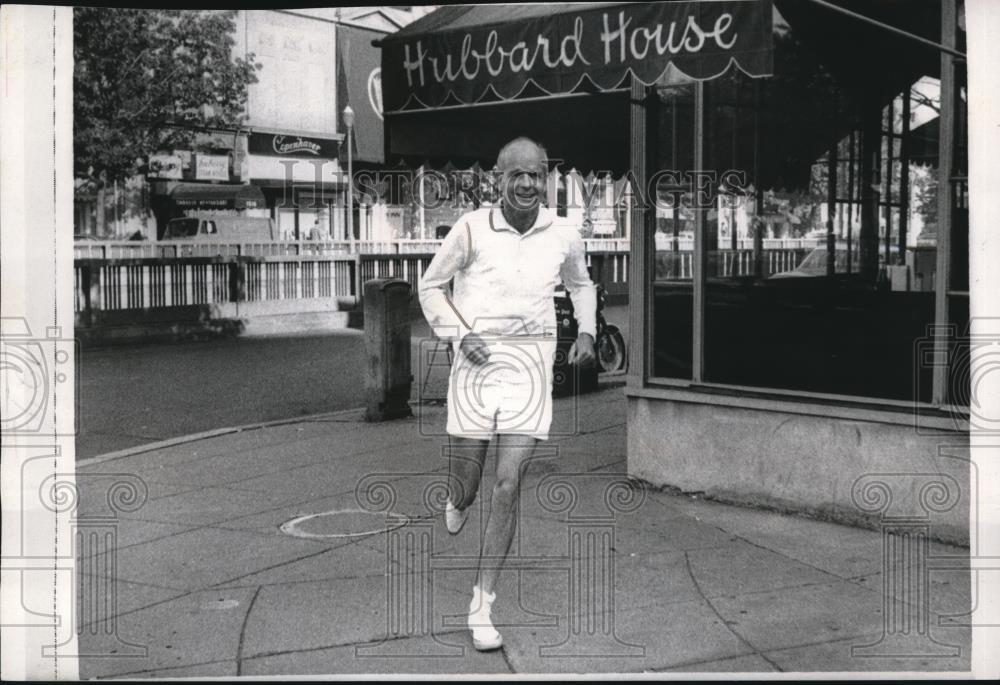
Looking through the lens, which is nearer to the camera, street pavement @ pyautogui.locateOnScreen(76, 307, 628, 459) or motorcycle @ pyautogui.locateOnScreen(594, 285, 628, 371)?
street pavement @ pyautogui.locateOnScreen(76, 307, 628, 459)

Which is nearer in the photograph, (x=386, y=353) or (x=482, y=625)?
(x=482, y=625)

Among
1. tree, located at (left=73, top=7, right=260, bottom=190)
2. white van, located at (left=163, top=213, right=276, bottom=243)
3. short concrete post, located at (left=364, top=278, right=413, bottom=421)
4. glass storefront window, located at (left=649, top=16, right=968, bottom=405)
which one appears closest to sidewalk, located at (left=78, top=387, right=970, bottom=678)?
glass storefront window, located at (left=649, top=16, right=968, bottom=405)

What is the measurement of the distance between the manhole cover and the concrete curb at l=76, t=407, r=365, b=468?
292cm

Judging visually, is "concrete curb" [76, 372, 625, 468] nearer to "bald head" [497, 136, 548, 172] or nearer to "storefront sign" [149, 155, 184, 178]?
"bald head" [497, 136, 548, 172]

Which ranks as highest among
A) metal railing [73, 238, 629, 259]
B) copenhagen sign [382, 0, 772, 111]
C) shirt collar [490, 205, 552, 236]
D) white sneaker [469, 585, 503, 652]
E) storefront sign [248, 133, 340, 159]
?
storefront sign [248, 133, 340, 159]

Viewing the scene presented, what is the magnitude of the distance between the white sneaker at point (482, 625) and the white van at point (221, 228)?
78.1 ft

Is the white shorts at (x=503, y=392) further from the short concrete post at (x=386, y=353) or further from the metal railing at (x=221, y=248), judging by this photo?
the metal railing at (x=221, y=248)

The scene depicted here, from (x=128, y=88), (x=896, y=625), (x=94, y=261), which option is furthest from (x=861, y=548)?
(x=128, y=88)

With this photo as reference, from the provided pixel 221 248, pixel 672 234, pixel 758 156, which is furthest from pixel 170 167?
pixel 672 234

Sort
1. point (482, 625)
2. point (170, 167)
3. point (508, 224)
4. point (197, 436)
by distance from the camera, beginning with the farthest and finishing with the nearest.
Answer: point (170, 167)
point (197, 436)
point (508, 224)
point (482, 625)

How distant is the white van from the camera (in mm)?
28031

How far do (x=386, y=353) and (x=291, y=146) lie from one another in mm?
23948

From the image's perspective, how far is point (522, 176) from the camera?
16.3 feet

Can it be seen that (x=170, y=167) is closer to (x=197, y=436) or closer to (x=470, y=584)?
(x=197, y=436)
